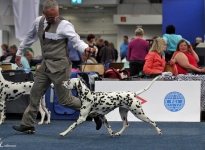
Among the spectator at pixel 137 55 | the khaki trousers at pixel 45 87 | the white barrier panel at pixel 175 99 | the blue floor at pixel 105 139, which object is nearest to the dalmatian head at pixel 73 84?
the khaki trousers at pixel 45 87

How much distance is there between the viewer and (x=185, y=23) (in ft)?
42.1

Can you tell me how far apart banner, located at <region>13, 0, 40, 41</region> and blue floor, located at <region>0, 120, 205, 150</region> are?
3545 millimetres

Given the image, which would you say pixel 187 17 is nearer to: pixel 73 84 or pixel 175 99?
pixel 175 99

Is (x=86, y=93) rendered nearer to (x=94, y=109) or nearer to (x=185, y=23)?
(x=94, y=109)

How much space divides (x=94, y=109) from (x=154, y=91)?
Answer: 2.21m

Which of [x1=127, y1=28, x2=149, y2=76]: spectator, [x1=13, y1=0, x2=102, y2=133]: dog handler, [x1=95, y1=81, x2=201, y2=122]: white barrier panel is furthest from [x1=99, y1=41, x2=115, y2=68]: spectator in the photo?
[x1=13, y1=0, x2=102, y2=133]: dog handler

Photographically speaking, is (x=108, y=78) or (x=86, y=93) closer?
(x=86, y=93)

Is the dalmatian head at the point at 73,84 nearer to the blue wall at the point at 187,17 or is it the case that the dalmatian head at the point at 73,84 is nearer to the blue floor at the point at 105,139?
the blue floor at the point at 105,139

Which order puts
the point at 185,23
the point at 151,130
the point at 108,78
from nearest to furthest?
the point at 151,130, the point at 108,78, the point at 185,23

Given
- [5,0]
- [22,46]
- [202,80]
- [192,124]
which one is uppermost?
[5,0]

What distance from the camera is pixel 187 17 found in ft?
42.3

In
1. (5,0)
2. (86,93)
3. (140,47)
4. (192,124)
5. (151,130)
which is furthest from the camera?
(5,0)

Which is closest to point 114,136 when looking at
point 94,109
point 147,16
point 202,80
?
point 94,109

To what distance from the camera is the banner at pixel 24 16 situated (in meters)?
10.8
